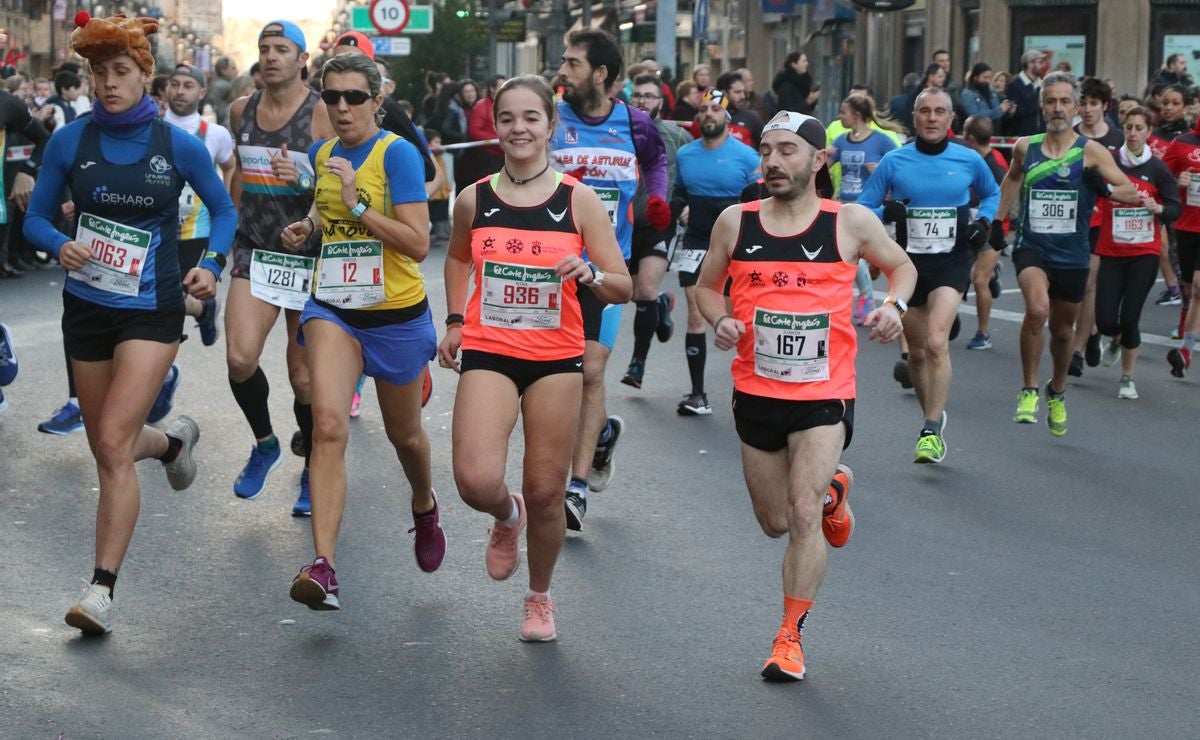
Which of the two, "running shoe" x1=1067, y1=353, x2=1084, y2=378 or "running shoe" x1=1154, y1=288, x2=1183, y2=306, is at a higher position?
"running shoe" x1=1154, y1=288, x2=1183, y2=306

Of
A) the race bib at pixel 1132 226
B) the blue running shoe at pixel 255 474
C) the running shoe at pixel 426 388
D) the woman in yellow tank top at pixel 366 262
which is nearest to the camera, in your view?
the woman in yellow tank top at pixel 366 262

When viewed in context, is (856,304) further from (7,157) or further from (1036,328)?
(7,157)

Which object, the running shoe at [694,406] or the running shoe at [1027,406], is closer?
the running shoe at [1027,406]

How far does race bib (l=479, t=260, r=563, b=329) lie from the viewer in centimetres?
623

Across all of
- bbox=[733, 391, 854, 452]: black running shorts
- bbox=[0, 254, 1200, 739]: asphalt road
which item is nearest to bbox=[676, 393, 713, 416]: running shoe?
bbox=[0, 254, 1200, 739]: asphalt road

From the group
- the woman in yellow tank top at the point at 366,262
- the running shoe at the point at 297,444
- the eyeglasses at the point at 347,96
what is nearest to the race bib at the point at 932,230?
the running shoe at the point at 297,444

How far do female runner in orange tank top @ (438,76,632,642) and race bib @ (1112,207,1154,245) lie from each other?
254 inches

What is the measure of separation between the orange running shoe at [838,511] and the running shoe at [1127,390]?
610 centimetres

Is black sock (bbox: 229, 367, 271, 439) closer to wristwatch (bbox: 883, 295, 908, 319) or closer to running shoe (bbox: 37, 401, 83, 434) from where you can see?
running shoe (bbox: 37, 401, 83, 434)

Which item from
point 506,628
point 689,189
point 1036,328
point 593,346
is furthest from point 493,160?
point 506,628

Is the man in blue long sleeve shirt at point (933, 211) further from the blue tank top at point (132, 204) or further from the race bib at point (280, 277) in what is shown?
the blue tank top at point (132, 204)

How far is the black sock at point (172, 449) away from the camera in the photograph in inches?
308

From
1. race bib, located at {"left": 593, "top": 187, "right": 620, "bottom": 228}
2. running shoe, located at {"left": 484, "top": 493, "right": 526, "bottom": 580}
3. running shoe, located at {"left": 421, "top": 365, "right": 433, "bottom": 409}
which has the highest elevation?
race bib, located at {"left": 593, "top": 187, "right": 620, "bottom": 228}

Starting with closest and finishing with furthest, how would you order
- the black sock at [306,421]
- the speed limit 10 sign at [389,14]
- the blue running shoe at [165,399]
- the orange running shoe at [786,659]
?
the orange running shoe at [786,659] → the black sock at [306,421] → the blue running shoe at [165,399] → the speed limit 10 sign at [389,14]
